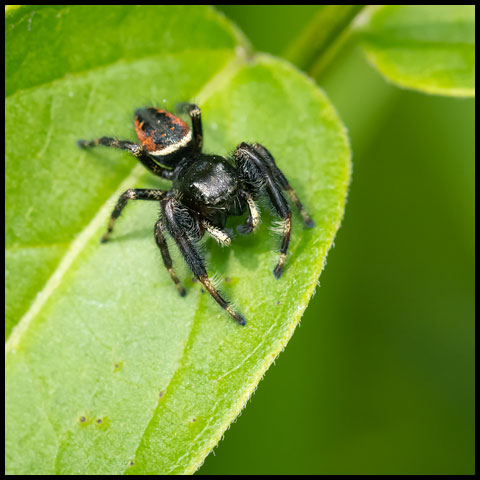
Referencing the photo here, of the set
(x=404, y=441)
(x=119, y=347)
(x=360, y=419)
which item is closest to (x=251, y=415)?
(x=360, y=419)

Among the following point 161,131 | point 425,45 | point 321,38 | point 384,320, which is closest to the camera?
point 321,38

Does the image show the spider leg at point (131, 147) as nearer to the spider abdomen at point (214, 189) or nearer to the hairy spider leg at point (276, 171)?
the spider abdomen at point (214, 189)

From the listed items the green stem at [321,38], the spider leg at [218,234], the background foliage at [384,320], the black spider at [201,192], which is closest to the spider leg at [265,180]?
the black spider at [201,192]

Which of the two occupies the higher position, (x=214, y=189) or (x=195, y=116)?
(x=195, y=116)

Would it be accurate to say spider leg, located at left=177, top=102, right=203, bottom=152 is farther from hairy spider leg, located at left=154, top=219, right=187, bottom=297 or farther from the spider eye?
hairy spider leg, located at left=154, top=219, right=187, bottom=297

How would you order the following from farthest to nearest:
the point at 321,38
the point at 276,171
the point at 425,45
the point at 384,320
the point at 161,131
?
1. the point at 384,320
2. the point at 161,131
3. the point at 425,45
4. the point at 321,38
5. the point at 276,171

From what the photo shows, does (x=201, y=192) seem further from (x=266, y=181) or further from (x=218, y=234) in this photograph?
(x=266, y=181)

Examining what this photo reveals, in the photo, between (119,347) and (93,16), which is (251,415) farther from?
(93,16)

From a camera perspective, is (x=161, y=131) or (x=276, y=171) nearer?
(x=276, y=171)

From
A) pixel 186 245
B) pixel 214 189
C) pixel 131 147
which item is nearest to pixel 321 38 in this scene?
pixel 214 189
